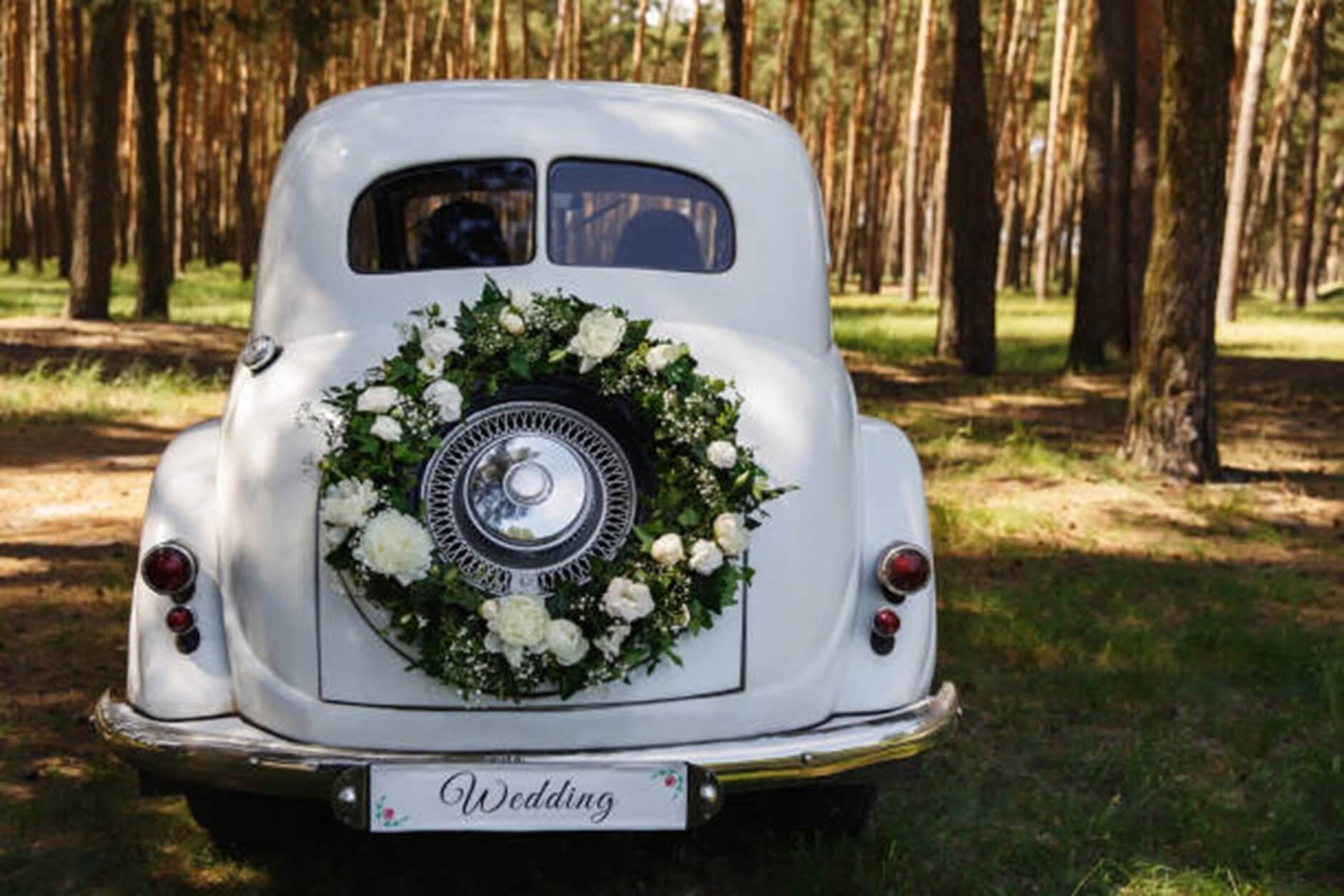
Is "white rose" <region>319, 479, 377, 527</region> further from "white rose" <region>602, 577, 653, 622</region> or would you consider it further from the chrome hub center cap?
"white rose" <region>602, 577, 653, 622</region>

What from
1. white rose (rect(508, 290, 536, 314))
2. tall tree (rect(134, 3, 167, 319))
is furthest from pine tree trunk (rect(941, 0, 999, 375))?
white rose (rect(508, 290, 536, 314))

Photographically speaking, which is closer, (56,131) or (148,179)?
(148,179)

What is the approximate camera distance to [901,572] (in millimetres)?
3846

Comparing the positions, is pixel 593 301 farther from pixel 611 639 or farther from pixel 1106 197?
pixel 1106 197

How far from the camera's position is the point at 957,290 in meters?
16.7

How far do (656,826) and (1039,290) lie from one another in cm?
3115

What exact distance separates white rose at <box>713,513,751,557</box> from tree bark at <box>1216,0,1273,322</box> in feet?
72.4

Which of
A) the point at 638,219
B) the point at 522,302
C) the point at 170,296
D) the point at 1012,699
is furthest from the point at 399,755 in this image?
the point at 170,296

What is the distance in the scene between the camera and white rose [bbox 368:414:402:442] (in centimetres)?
344

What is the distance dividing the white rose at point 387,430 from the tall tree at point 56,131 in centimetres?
2478

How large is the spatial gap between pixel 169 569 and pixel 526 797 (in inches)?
44.5

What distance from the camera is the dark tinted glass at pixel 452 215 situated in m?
4.30

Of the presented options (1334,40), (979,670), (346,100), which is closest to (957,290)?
(979,670)

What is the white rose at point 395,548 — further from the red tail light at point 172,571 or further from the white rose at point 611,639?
the red tail light at point 172,571
